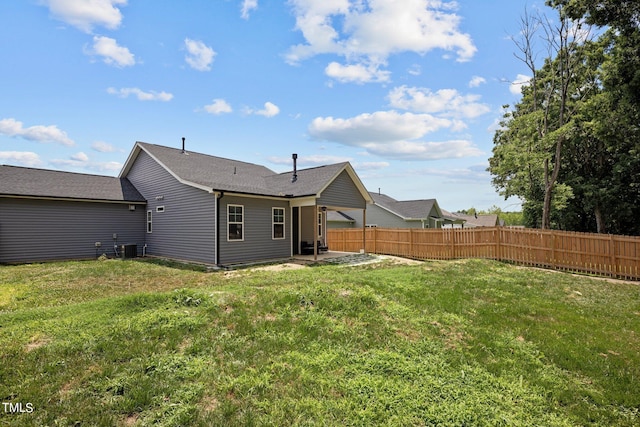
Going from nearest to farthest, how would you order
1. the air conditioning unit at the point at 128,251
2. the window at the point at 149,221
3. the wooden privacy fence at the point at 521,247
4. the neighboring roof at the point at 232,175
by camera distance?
the wooden privacy fence at the point at 521,247
the neighboring roof at the point at 232,175
the air conditioning unit at the point at 128,251
the window at the point at 149,221

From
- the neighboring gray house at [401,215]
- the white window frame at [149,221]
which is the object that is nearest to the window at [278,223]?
the white window frame at [149,221]

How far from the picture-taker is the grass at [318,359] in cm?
304

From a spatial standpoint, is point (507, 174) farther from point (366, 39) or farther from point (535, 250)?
point (366, 39)

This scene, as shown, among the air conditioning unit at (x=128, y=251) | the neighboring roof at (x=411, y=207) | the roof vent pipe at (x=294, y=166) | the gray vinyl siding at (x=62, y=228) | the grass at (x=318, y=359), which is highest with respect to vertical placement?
the roof vent pipe at (x=294, y=166)

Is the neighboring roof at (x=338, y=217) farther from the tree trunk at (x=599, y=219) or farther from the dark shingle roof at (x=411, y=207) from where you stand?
the tree trunk at (x=599, y=219)

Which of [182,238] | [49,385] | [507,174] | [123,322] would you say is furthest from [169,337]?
[507,174]

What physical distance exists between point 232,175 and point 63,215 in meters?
7.10

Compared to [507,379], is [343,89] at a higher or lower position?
higher

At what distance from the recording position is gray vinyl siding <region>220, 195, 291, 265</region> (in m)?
12.2

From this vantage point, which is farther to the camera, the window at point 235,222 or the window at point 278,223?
the window at point 278,223

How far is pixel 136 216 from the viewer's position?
1573 cm

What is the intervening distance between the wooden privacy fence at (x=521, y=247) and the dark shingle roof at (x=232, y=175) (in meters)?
5.37

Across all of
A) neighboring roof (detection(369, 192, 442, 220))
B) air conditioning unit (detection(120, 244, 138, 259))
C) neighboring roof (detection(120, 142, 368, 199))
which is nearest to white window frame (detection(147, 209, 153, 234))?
air conditioning unit (detection(120, 244, 138, 259))

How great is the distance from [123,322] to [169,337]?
35.0 inches
